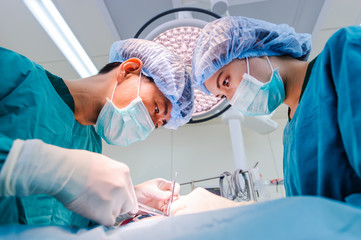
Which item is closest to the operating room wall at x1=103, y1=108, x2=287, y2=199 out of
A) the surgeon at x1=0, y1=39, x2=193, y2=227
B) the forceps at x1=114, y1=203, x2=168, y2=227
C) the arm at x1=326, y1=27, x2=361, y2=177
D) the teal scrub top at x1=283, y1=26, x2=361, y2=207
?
the surgeon at x1=0, y1=39, x2=193, y2=227

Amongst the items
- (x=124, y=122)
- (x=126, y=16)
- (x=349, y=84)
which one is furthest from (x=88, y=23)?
(x=349, y=84)

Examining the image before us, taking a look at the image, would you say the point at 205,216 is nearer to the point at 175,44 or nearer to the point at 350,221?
the point at 350,221

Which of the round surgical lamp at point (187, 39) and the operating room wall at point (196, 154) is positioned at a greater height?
the round surgical lamp at point (187, 39)

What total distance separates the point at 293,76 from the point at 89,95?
98 centimetres

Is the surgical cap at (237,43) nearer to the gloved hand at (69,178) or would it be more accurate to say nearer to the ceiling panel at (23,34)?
the gloved hand at (69,178)

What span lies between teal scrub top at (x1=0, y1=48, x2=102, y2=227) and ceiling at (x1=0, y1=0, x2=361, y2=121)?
2.87 feet

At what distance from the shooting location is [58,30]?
134 centimetres

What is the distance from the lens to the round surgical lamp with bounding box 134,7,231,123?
3.62 feet

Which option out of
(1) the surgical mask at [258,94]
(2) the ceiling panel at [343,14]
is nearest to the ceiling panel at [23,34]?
(1) the surgical mask at [258,94]

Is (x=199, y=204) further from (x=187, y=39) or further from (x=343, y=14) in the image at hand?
(x=343, y=14)

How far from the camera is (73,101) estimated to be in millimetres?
1048

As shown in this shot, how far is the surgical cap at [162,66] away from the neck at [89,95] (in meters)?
0.19

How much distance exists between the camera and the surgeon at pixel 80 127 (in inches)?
22.2

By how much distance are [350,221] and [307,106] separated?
436mm
